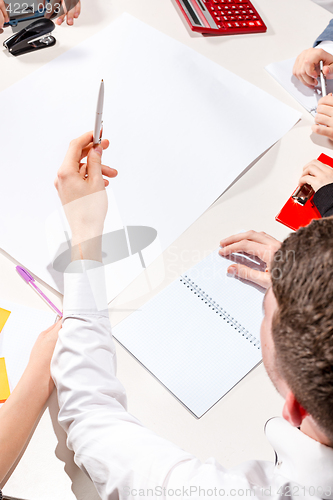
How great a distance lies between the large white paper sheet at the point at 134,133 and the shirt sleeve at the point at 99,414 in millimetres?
78

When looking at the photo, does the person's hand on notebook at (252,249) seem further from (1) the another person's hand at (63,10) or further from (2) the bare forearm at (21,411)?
(1) the another person's hand at (63,10)

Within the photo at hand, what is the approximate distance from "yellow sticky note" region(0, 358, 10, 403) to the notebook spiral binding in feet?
1.11

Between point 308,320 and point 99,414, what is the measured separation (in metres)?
0.36

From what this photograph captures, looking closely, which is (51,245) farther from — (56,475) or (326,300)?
(326,300)

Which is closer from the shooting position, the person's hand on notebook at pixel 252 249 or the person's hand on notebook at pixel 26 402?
the person's hand on notebook at pixel 26 402

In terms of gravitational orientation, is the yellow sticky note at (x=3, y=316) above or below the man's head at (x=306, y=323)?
below

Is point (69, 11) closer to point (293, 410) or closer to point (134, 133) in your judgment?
point (134, 133)

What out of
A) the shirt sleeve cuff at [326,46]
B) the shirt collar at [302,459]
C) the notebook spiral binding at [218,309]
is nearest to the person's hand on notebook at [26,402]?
the notebook spiral binding at [218,309]

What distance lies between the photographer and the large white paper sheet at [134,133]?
0.82m

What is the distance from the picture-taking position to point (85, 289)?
0.71 metres

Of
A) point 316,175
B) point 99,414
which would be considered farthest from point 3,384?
point 316,175

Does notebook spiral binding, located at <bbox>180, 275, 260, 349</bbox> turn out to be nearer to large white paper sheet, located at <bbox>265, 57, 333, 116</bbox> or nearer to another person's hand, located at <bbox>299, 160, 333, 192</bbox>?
another person's hand, located at <bbox>299, 160, 333, 192</bbox>

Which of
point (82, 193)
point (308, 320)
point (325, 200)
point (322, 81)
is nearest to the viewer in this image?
point (308, 320)

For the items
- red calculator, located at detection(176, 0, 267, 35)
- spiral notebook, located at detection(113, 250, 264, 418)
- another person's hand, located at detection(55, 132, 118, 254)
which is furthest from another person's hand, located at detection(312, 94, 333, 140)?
another person's hand, located at detection(55, 132, 118, 254)
